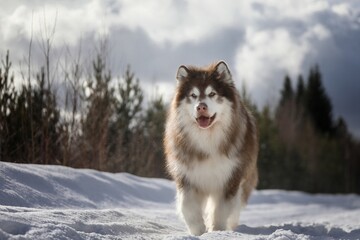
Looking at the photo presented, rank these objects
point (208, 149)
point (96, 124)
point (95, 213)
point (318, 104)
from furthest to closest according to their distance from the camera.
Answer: point (318, 104) < point (96, 124) < point (208, 149) < point (95, 213)

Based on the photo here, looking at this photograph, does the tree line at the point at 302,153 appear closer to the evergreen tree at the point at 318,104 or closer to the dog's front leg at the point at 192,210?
the evergreen tree at the point at 318,104

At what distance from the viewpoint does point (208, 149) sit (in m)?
5.63

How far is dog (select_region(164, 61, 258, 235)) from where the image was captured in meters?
5.56

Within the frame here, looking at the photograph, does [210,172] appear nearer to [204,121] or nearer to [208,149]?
[208,149]

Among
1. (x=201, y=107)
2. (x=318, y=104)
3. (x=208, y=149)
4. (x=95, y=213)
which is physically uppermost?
(x=318, y=104)

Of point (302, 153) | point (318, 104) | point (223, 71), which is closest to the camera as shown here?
point (223, 71)

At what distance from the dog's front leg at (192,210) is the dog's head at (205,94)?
71 cm

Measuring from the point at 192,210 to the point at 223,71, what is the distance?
5.07 ft

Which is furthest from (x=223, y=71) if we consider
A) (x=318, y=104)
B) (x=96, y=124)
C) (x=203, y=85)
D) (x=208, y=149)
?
(x=318, y=104)

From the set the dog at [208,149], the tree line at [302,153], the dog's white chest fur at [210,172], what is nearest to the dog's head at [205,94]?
the dog at [208,149]

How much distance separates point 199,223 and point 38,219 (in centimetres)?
188

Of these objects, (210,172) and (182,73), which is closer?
(210,172)

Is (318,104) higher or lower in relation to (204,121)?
higher

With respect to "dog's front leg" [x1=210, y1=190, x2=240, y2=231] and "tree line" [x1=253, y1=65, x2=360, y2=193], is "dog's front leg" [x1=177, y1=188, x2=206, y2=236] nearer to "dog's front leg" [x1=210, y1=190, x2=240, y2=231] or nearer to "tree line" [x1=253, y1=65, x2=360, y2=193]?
"dog's front leg" [x1=210, y1=190, x2=240, y2=231]
